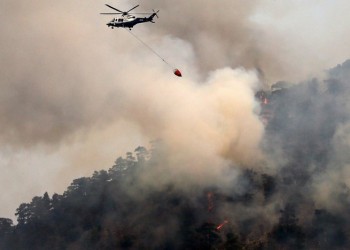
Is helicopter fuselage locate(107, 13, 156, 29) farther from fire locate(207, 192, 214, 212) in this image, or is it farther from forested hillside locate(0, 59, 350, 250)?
fire locate(207, 192, 214, 212)

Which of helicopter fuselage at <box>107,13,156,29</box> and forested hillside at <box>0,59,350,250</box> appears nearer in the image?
helicopter fuselage at <box>107,13,156,29</box>

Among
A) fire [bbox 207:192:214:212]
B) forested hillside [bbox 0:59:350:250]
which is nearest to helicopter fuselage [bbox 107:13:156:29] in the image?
forested hillside [bbox 0:59:350:250]

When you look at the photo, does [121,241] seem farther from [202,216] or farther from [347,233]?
[347,233]

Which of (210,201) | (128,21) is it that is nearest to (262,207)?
(210,201)

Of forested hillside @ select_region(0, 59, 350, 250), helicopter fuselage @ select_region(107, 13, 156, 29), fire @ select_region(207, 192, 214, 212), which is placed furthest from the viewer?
fire @ select_region(207, 192, 214, 212)

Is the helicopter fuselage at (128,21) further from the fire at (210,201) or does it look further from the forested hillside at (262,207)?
the fire at (210,201)

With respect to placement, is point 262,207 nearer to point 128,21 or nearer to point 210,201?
point 210,201

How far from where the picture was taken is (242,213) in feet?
549

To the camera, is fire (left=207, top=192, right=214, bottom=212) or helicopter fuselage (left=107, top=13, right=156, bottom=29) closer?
helicopter fuselage (left=107, top=13, right=156, bottom=29)

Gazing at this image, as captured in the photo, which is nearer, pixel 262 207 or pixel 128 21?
pixel 128 21

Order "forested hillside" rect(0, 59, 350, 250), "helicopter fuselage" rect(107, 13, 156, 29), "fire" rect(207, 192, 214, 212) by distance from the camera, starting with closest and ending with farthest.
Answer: "helicopter fuselage" rect(107, 13, 156, 29)
"forested hillside" rect(0, 59, 350, 250)
"fire" rect(207, 192, 214, 212)

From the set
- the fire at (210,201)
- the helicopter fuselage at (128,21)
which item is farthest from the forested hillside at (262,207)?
the helicopter fuselage at (128,21)

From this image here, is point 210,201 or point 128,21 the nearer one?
point 128,21

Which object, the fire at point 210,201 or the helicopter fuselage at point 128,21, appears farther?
the fire at point 210,201
